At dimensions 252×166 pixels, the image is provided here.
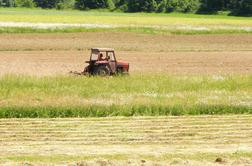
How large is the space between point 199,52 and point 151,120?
21670 millimetres

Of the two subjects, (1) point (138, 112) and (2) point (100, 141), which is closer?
(2) point (100, 141)

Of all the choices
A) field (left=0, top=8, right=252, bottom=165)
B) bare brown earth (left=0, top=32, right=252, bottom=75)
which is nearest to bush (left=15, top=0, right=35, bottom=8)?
bare brown earth (left=0, top=32, right=252, bottom=75)

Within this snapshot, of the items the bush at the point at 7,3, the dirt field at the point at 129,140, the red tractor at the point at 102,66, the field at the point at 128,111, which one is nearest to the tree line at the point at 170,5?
the bush at the point at 7,3

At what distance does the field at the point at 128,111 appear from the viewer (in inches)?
481

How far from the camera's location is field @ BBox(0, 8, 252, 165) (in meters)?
12.2

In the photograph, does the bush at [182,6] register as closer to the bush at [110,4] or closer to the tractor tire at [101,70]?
the bush at [110,4]

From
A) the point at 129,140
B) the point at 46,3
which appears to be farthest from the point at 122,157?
the point at 46,3

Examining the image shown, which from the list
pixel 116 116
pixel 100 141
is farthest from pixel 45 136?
pixel 116 116

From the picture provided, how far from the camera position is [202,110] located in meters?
17.7

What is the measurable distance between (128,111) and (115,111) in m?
0.38

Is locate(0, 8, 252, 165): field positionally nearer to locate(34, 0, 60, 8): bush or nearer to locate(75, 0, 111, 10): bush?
locate(75, 0, 111, 10): bush

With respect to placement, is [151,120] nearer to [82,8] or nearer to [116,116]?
[116,116]

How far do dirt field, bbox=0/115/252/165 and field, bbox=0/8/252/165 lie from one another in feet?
0.07

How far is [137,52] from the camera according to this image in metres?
36.3
